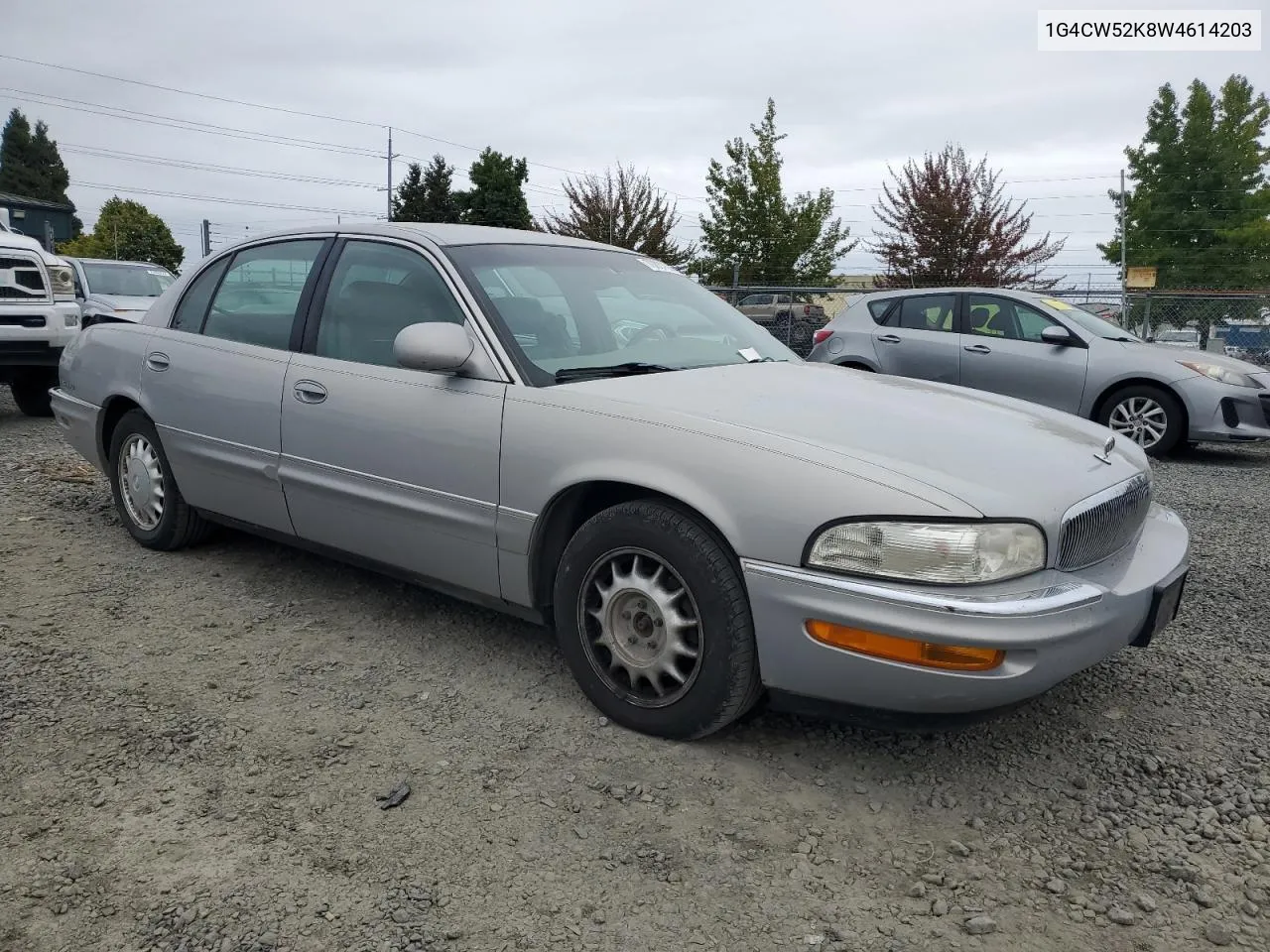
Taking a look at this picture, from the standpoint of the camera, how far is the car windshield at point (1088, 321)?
27.8 feet

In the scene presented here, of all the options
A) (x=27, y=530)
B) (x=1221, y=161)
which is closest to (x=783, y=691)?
(x=27, y=530)

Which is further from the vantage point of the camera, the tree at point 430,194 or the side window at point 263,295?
the tree at point 430,194

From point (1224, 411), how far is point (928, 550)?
22.1 feet

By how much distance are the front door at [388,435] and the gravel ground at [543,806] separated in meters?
0.43

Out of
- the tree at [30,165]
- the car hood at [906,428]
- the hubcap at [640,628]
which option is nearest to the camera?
the car hood at [906,428]

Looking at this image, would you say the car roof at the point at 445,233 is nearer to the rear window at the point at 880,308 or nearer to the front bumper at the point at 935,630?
the front bumper at the point at 935,630

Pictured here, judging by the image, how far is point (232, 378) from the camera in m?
3.98

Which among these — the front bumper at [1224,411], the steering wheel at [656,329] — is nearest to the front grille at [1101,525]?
the steering wheel at [656,329]

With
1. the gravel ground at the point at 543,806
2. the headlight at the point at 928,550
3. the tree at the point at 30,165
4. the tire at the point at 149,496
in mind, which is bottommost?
the gravel ground at the point at 543,806

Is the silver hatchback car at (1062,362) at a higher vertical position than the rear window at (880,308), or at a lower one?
lower

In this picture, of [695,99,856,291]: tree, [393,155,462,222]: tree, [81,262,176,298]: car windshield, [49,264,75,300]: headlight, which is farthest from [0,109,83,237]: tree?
[49,264,75,300]: headlight

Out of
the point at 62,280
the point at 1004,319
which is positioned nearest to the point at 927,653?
the point at 1004,319

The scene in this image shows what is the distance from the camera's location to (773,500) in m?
2.51

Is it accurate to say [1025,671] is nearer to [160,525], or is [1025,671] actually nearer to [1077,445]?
[1077,445]
